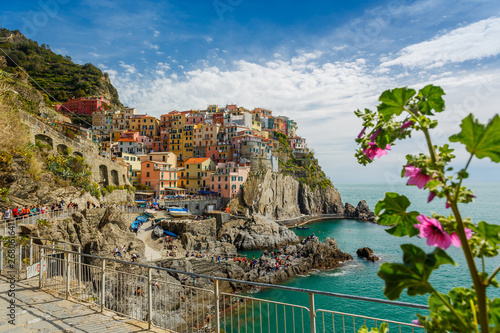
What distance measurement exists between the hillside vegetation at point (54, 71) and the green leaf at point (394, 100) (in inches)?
3481

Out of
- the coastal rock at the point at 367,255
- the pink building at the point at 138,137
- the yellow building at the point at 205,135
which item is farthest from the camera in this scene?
the yellow building at the point at 205,135

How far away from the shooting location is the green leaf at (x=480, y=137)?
1.05 metres

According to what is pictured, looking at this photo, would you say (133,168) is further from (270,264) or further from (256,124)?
(256,124)

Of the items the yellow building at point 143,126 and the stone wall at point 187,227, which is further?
the yellow building at point 143,126

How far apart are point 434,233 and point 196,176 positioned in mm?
54306

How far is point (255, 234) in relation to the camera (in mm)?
38906

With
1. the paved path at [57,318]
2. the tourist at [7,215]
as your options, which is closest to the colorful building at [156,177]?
the tourist at [7,215]

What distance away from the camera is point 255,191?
52.3m

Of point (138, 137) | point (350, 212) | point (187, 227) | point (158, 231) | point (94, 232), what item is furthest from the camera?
point (350, 212)

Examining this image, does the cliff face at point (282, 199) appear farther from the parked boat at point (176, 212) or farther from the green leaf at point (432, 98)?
the green leaf at point (432, 98)

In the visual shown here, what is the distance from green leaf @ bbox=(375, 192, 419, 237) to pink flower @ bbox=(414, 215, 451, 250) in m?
0.11

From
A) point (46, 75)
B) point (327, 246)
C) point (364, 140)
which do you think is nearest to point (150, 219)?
point (327, 246)

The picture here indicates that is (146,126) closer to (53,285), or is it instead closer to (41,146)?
(41,146)

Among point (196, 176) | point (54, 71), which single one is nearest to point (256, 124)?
point (196, 176)
